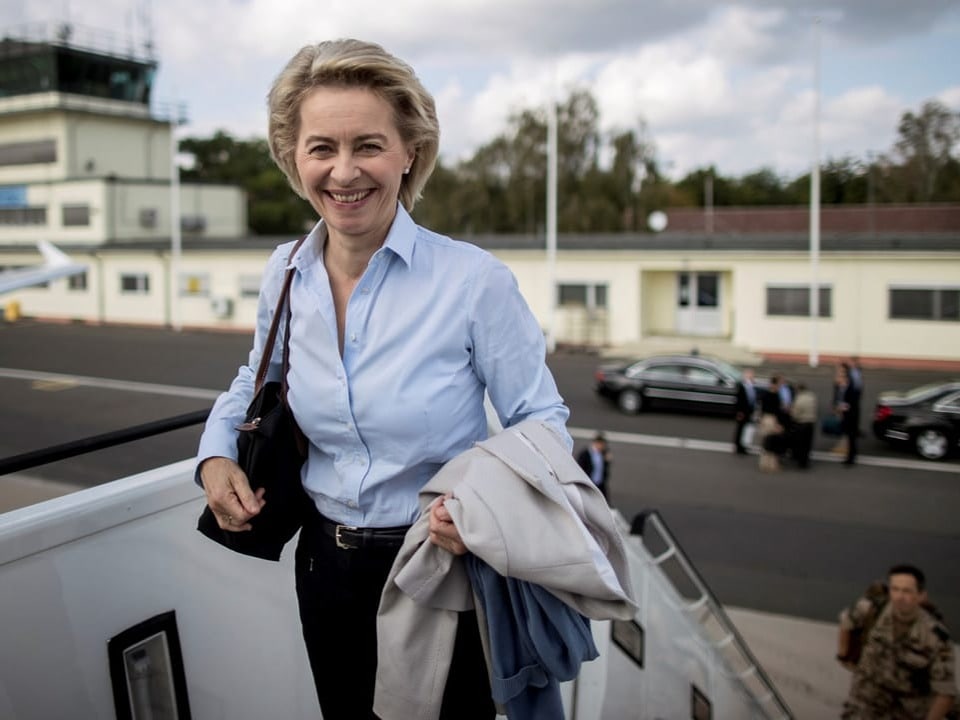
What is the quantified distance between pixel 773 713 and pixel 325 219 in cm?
518

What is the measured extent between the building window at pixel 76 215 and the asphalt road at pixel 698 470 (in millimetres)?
Result: 1414

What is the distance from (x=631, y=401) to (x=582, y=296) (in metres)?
10.1

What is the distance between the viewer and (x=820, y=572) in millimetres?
9367

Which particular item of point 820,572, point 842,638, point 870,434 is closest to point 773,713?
point 842,638

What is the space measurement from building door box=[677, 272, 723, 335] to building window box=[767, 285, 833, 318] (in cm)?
225

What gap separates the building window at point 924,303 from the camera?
22672 mm

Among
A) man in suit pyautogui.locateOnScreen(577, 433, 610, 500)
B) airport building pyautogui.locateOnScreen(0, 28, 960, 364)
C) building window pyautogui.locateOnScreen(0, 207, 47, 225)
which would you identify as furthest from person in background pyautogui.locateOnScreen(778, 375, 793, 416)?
building window pyautogui.locateOnScreen(0, 207, 47, 225)

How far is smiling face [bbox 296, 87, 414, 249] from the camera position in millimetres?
1521

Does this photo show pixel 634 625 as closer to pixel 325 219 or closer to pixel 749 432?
pixel 325 219

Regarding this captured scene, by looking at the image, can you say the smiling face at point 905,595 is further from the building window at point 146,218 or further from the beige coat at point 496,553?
the building window at point 146,218

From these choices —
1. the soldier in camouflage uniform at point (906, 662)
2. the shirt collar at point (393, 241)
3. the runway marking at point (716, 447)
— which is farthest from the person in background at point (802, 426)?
the shirt collar at point (393, 241)

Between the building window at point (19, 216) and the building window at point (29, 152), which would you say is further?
the building window at point (29, 152)

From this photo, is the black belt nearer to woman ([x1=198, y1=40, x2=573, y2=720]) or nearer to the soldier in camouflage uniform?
woman ([x1=198, y1=40, x2=573, y2=720])

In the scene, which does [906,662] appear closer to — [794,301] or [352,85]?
[352,85]
